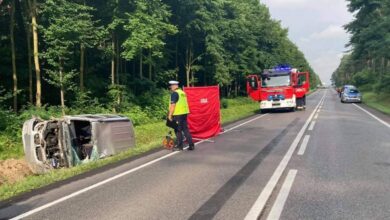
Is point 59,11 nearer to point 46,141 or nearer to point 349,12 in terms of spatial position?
point 46,141

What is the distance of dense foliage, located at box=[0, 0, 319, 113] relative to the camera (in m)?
18.7

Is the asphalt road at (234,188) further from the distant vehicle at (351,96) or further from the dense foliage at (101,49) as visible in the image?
the distant vehicle at (351,96)

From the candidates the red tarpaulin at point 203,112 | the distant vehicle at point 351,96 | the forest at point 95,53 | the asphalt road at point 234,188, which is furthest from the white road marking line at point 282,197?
the distant vehicle at point 351,96

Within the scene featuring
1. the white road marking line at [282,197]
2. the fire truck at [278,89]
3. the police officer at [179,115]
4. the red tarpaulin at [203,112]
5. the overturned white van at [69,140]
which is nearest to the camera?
the white road marking line at [282,197]

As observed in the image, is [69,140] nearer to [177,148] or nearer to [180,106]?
[177,148]

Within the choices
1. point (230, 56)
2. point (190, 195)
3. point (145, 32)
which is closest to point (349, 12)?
point (230, 56)

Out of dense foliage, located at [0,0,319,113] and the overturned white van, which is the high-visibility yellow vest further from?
dense foliage, located at [0,0,319,113]

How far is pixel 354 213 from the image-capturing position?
5.75 m

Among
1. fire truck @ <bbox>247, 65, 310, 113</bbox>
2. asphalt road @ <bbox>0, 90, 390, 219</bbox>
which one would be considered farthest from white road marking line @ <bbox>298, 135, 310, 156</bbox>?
fire truck @ <bbox>247, 65, 310, 113</bbox>

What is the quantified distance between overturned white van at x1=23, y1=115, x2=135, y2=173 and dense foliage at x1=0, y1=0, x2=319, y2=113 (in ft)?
16.5

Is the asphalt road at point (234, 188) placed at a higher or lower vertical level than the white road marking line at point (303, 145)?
lower

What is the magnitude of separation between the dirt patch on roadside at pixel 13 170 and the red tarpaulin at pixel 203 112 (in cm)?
615

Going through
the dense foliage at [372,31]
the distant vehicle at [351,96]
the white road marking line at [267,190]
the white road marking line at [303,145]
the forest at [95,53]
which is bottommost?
the white road marking line at [267,190]

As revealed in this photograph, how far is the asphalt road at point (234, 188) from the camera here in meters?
→ 5.99
